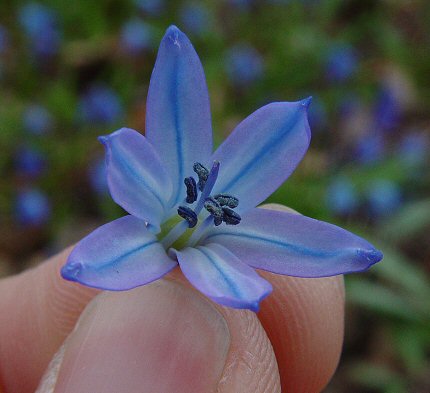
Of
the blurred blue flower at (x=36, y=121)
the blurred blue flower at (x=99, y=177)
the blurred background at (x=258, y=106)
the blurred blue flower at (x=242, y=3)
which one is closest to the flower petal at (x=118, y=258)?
the blurred background at (x=258, y=106)

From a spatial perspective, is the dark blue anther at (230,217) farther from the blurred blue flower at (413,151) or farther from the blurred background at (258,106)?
the blurred blue flower at (413,151)

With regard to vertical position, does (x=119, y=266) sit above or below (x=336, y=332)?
above

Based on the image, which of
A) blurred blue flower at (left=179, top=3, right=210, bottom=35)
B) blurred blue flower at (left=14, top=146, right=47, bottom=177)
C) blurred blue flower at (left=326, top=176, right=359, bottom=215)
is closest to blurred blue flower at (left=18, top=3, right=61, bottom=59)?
blurred blue flower at (left=14, top=146, right=47, bottom=177)

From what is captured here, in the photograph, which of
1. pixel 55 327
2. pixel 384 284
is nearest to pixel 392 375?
pixel 384 284

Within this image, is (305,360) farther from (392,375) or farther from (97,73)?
(97,73)

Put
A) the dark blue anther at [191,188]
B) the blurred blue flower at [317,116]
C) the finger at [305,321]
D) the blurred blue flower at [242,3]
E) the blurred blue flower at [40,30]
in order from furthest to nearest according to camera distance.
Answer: the blurred blue flower at [242,3], the blurred blue flower at [317,116], the blurred blue flower at [40,30], the finger at [305,321], the dark blue anther at [191,188]

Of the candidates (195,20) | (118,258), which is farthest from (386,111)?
(118,258)

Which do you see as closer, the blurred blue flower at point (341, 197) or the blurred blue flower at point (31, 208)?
the blurred blue flower at point (31, 208)

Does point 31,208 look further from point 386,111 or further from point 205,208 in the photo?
point 386,111
